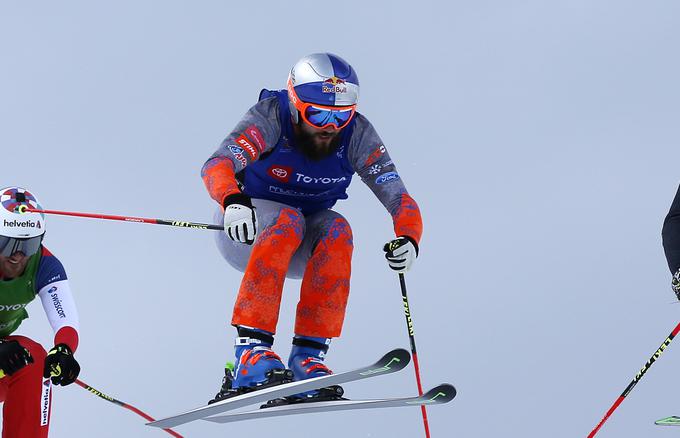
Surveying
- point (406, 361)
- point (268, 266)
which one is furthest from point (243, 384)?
point (406, 361)

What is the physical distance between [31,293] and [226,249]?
3.28ft

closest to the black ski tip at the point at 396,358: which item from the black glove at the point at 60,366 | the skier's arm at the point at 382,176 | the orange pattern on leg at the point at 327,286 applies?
the orange pattern on leg at the point at 327,286

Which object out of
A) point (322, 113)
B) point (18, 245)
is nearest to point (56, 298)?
point (18, 245)

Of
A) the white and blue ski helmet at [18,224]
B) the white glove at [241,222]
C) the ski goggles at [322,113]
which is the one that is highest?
the ski goggles at [322,113]

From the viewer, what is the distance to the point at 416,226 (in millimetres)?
5238

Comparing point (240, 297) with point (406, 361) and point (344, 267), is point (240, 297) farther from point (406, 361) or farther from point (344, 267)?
point (406, 361)

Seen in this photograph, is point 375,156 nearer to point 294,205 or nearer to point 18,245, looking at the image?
point 294,205

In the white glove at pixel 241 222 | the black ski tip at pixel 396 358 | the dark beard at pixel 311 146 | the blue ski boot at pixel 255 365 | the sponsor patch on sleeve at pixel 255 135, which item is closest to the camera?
the black ski tip at pixel 396 358

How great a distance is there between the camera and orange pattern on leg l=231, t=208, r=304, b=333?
494cm

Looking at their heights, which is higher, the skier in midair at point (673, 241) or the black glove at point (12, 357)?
the skier in midair at point (673, 241)

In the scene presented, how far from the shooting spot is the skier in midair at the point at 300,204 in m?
4.93

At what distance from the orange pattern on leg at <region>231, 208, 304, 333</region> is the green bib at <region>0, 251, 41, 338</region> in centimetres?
103

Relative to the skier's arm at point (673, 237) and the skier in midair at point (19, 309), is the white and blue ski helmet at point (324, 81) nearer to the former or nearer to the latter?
the skier in midair at point (19, 309)

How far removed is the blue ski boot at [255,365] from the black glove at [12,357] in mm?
911
